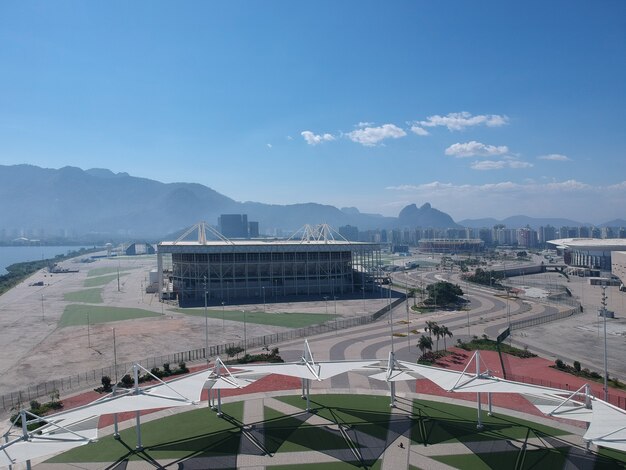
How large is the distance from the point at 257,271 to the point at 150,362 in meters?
53.5

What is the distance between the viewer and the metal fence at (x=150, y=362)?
1548 inches

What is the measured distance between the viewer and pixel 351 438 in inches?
1134

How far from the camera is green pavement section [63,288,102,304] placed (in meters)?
101

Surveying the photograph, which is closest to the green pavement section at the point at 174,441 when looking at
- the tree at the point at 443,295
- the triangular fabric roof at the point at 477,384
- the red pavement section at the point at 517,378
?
the triangular fabric roof at the point at 477,384

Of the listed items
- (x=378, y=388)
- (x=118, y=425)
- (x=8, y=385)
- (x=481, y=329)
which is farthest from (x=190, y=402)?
(x=481, y=329)

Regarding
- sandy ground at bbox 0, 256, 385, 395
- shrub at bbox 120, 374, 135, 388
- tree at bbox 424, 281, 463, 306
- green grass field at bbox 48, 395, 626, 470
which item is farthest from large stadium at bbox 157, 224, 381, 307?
green grass field at bbox 48, 395, 626, 470

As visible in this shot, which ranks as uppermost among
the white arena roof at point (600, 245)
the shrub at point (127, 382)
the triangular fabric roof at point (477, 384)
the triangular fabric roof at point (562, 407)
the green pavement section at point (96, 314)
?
the white arena roof at point (600, 245)

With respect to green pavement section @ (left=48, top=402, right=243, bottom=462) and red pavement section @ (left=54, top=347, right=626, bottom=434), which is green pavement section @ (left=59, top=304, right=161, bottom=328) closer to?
red pavement section @ (left=54, top=347, right=626, bottom=434)

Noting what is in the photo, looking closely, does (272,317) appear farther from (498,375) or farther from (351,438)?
(351,438)

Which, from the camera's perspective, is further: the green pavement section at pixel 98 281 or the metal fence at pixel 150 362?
the green pavement section at pixel 98 281

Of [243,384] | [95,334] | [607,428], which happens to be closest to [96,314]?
[95,334]

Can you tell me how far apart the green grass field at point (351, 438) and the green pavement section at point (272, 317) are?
124ft

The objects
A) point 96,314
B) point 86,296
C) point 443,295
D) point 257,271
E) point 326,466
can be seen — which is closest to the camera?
point 326,466

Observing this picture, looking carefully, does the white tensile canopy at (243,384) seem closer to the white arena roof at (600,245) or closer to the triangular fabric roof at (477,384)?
the triangular fabric roof at (477,384)
